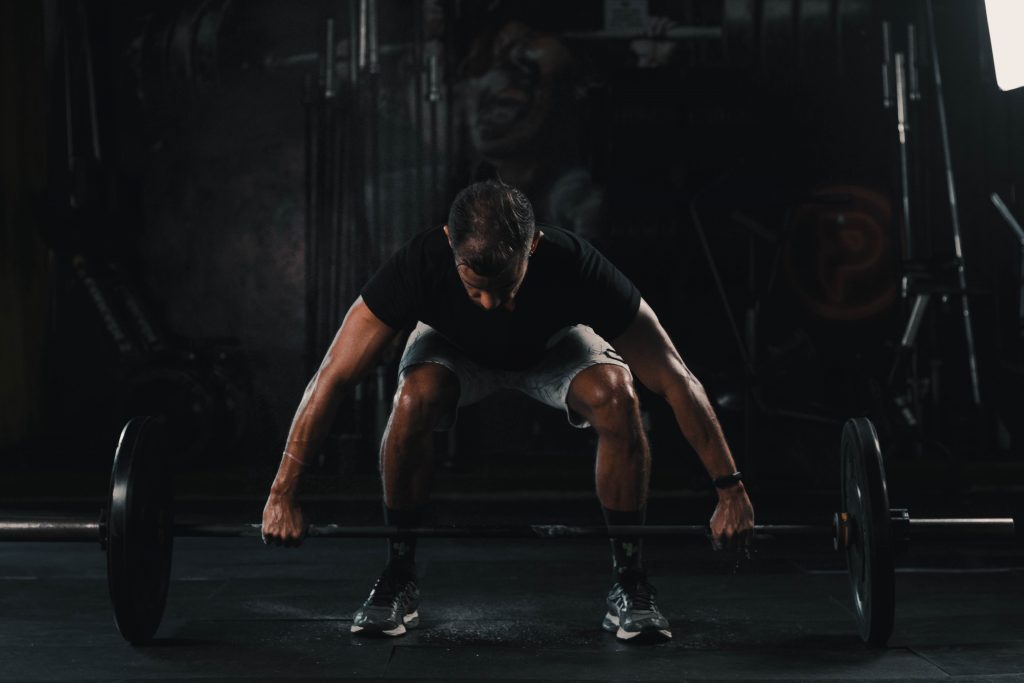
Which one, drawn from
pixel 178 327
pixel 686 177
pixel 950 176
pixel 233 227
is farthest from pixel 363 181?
pixel 950 176

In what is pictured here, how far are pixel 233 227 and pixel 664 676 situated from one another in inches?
181

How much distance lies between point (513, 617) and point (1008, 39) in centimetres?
233

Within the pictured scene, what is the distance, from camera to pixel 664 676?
7.62 feet

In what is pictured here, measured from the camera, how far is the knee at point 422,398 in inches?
106

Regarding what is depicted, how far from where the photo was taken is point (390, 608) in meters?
2.71

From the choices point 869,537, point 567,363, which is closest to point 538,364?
point 567,363

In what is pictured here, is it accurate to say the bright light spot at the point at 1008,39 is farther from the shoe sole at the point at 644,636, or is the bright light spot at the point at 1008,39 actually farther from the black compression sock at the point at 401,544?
the black compression sock at the point at 401,544

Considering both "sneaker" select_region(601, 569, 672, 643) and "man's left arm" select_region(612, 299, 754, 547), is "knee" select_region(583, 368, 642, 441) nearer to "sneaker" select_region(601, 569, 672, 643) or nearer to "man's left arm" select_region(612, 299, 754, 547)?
"man's left arm" select_region(612, 299, 754, 547)

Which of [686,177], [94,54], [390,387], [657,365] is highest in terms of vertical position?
[94,54]

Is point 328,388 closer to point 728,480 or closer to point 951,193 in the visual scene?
point 728,480

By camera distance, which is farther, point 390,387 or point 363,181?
point 363,181

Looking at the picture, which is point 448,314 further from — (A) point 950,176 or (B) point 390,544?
(A) point 950,176

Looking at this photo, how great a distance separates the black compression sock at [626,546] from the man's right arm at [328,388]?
634mm

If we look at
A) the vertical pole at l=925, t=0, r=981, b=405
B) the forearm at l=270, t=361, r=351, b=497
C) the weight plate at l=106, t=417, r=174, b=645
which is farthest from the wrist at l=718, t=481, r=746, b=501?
the vertical pole at l=925, t=0, r=981, b=405
